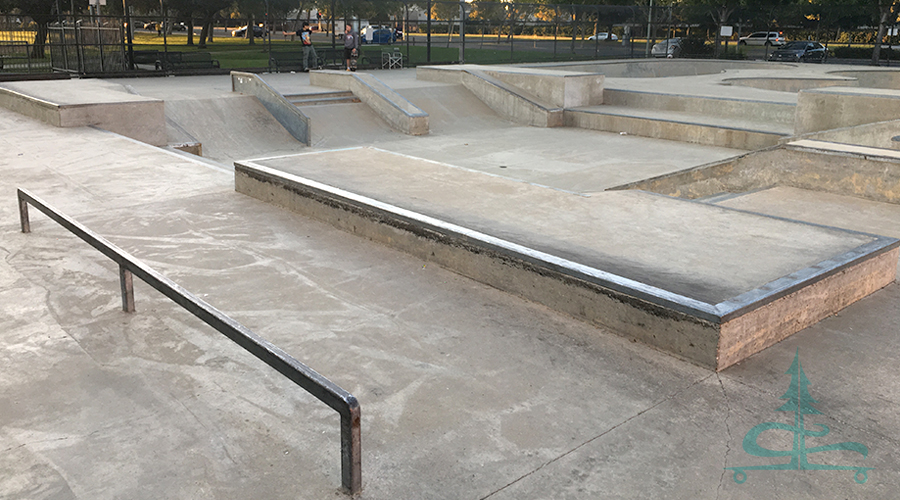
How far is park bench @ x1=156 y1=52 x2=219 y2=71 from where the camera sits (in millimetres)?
22672

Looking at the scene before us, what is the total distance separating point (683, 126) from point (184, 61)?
16113 mm

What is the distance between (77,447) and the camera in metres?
3.29

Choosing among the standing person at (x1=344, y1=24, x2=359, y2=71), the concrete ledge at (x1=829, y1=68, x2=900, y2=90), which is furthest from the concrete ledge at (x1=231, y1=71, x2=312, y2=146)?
the concrete ledge at (x1=829, y1=68, x2=900, y2=90)

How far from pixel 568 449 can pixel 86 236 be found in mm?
3474

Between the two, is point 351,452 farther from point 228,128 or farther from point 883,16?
point 883,16

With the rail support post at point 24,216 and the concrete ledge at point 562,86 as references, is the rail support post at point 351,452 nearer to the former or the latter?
the rail support post at point 24,216

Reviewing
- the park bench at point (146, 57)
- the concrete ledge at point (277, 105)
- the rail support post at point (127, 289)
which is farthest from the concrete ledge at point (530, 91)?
the rail support post at point (127, 289)

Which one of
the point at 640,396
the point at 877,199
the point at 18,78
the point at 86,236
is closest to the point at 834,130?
the point at 877,199

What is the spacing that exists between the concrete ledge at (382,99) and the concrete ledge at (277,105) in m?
2.09

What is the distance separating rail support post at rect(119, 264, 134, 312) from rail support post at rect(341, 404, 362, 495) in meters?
2.43

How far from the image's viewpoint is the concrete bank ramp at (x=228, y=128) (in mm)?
14469

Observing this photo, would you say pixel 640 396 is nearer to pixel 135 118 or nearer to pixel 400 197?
pixel 400 197

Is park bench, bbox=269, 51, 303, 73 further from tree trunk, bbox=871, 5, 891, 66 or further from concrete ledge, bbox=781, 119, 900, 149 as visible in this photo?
tree trunk, bbox=871, 5, 891, 66

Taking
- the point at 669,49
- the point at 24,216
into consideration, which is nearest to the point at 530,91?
the point at 24,216
